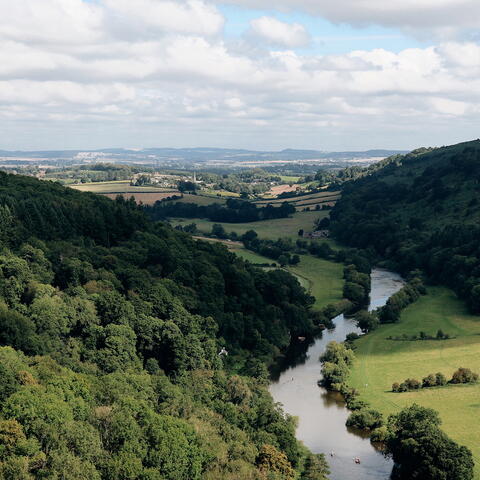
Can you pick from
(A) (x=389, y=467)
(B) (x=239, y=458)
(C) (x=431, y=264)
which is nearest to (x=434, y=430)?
(A) (x=389, y=467)

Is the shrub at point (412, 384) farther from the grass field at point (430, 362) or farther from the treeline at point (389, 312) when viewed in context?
the treeline at point (389, 312)

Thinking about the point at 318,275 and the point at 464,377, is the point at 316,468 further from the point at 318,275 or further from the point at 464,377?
the point at 318,275

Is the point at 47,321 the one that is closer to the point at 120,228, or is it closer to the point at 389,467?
the point at 389,467

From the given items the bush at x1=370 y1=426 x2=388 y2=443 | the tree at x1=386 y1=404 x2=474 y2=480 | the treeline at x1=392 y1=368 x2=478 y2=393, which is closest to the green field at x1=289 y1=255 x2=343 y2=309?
the treeline at x1=392 y1=368 x2=478 y2=393

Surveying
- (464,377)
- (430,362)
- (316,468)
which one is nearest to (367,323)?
(430,362)

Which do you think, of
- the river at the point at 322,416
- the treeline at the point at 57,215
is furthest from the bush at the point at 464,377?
the treeline at the point at 57,215

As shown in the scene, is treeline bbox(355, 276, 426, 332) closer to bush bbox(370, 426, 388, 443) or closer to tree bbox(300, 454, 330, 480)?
bush bbox(370, 426, 388, 443)
